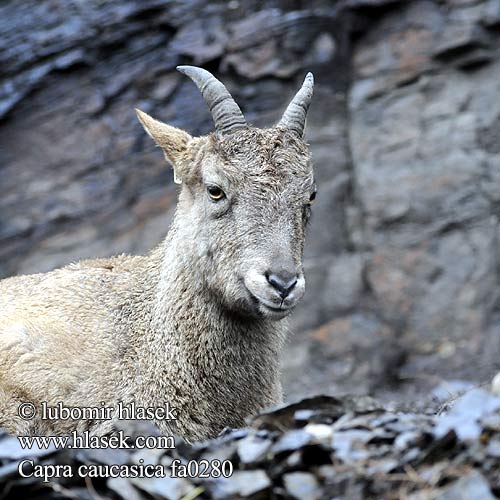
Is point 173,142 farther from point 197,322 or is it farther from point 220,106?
point 197,322

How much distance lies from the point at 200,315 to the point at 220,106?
202cm

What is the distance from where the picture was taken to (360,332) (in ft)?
57.1

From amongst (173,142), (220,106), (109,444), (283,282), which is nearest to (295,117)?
(220,106)

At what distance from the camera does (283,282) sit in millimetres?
8398

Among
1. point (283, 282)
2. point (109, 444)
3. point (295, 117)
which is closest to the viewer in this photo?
point (109, 444)

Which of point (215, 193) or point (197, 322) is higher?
point (215, 193)

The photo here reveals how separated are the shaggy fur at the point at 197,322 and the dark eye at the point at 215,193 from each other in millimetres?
52

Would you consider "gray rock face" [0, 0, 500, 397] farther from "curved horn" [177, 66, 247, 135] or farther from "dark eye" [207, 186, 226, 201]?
"dark eye" [207, 186, 226, 201]

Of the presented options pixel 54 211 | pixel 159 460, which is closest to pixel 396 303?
pixel 54 211

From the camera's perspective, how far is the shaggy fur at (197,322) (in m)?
8.94

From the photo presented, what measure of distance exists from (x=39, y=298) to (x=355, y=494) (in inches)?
193

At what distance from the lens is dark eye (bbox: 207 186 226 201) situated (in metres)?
9.22

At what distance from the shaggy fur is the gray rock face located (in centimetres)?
773

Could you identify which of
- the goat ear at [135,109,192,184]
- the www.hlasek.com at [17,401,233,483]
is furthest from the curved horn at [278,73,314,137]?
the www.hlasek.com at [17,401,233,483]
